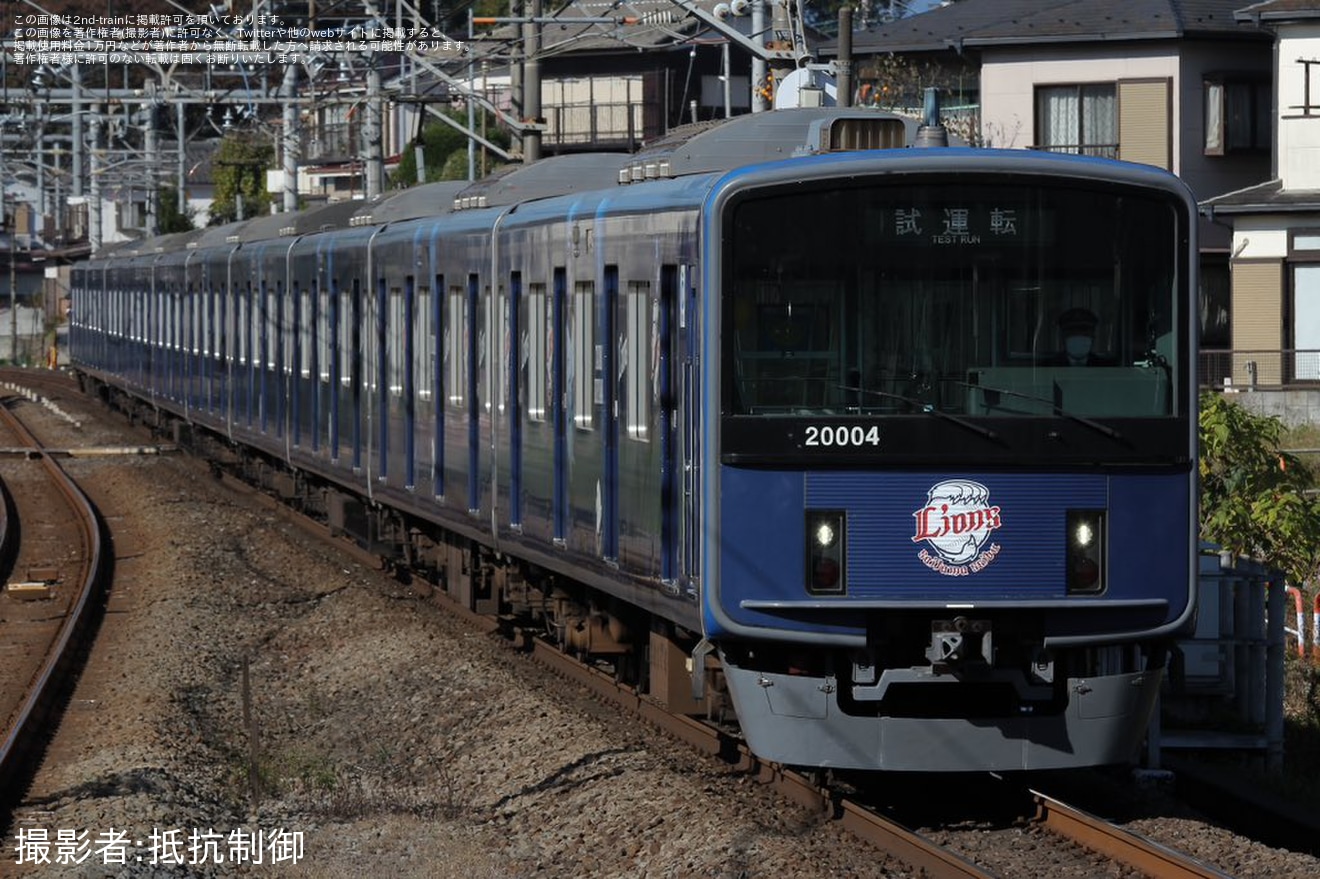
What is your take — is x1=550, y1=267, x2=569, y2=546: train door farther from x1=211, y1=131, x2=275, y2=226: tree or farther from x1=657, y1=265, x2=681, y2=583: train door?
x1=211, y1=131, x2=275, y2=226: tree

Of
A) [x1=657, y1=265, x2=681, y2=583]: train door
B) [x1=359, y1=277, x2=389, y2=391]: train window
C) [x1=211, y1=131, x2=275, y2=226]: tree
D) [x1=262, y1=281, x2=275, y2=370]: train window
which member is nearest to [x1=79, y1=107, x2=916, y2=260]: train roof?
[x1=657, y1=265, x2=681, y2=583]: train door

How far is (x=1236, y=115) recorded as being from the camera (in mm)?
30172

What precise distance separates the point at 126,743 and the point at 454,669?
2.31 metres

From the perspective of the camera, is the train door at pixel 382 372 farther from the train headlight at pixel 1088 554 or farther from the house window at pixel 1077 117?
the house window at pixel 1077 117

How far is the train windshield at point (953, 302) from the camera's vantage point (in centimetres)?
802

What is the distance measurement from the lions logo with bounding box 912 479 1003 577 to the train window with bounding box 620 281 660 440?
159 centimetres

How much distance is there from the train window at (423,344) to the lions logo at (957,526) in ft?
20.8

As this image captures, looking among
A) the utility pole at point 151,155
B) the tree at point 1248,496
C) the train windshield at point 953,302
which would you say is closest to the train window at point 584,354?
the train windshield at point 953,302

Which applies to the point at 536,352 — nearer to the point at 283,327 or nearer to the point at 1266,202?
the point at 283,327

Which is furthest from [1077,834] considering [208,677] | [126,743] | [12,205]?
[12,205]

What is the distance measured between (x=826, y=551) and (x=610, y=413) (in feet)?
7.19

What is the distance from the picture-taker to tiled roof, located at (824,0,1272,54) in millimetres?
29641

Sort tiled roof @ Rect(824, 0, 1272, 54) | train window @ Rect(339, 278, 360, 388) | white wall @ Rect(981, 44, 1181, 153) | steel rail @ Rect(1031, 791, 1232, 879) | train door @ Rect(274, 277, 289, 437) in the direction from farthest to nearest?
white wall @ Rect(981, 44, 1181, 153) → tiled roof @ Rect(824, 0, 1272, 54) → train door @ Rect(274, 277, 289, 437) → train window @ Rect(339, 278, 360, 388) → steel rail @ Rect(1031, 791, 1232, 879)

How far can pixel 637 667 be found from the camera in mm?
11094
